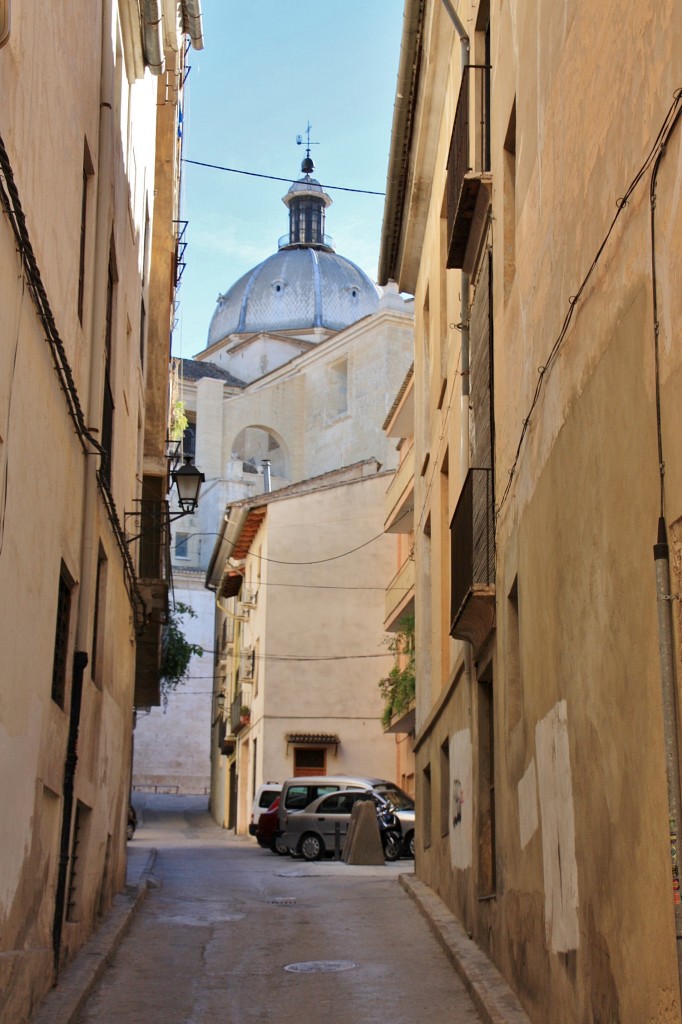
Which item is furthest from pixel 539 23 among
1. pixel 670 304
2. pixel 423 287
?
pixel 423 287

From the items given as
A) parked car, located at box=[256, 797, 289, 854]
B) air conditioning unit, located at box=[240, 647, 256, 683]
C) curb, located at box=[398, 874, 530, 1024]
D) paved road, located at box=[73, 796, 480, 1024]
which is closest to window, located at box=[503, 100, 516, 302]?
curb, located at box=[398, 874, 530, 1024]

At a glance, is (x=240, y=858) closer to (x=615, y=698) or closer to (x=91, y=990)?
(x=91, y=990)

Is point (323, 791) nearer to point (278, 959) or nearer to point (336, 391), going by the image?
point (278, 959)

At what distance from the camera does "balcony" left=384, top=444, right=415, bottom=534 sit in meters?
26.5

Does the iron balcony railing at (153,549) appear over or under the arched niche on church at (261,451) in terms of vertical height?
under

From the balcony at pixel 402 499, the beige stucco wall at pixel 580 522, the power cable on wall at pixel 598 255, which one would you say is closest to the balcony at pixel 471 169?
the beige stucco wall at pixel 580 522

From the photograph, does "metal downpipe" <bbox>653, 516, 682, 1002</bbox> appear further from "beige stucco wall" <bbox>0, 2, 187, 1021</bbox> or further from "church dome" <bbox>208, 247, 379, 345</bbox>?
"church dome" <bbox>208, 247, 379, 345</bbox>

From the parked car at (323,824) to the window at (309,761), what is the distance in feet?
29.3

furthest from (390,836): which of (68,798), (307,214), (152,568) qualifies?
(307,214)

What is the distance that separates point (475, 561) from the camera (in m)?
11.7

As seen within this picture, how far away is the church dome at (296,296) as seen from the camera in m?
79.6

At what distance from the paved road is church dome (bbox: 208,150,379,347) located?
61.9 meters

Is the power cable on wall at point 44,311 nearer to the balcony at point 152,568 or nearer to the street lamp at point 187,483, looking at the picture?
the street lamp at point 187,483

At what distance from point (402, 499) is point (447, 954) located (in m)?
16.6
